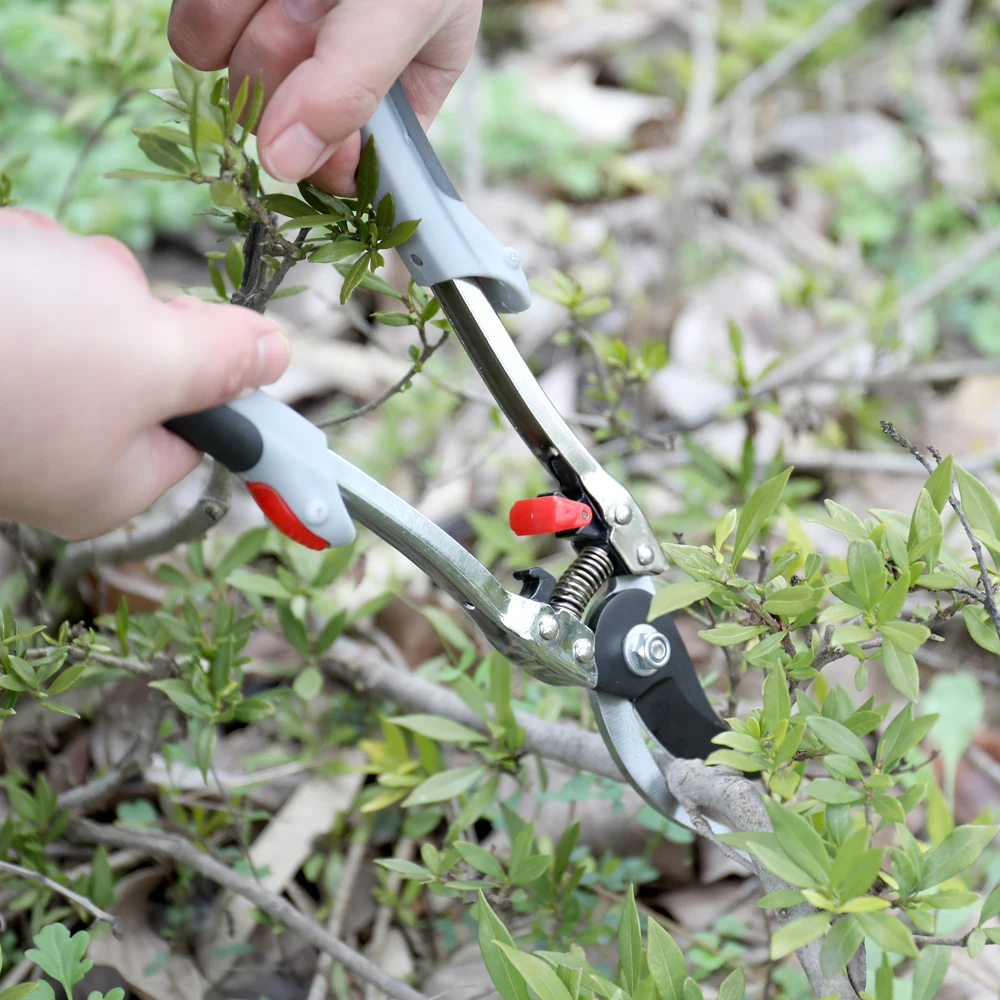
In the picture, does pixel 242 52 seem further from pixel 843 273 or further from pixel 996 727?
pixel 843 273

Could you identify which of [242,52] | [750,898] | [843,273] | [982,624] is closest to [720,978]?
[750,898]

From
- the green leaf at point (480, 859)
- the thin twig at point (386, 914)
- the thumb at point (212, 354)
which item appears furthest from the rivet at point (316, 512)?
the thin twig at point (386, 914)

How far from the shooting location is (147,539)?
155cm

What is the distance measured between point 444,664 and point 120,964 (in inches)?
24.9

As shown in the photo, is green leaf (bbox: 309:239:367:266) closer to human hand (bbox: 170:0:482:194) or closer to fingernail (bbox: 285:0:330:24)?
human hand (bbox: 170:0:482:194)

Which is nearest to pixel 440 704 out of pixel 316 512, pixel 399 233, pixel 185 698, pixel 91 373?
pixel 185 698

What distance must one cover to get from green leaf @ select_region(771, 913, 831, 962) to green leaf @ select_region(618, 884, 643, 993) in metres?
0.20

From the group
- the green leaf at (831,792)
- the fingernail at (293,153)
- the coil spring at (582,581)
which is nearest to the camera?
the green leaf at (831,792)

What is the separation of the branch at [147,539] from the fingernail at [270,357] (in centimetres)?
40

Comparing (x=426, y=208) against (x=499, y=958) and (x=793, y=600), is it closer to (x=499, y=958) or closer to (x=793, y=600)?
(x=793, y=600)

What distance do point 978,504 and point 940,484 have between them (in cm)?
8

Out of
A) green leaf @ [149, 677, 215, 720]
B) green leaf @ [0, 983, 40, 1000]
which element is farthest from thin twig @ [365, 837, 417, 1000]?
green leaf @ [0, 983, 40, 1000]

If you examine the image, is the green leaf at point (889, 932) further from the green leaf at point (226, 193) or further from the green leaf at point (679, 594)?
the green leaf at point (226, 193)

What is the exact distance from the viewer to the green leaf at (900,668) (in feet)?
2.78
